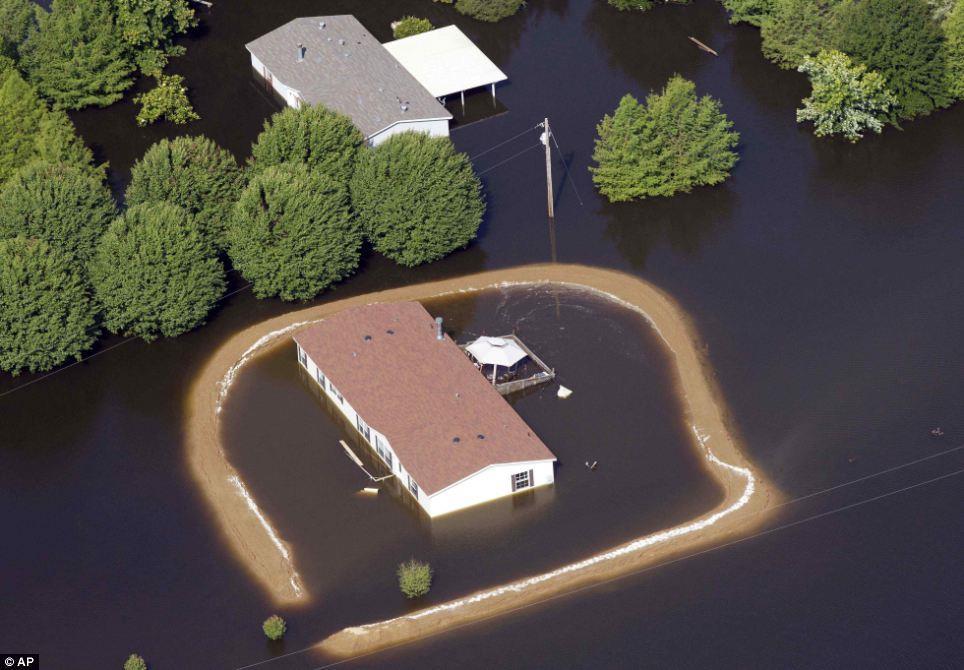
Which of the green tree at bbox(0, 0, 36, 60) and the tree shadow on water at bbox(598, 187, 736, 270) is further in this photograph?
the green tree at bbox(0, 0, 36, 60)

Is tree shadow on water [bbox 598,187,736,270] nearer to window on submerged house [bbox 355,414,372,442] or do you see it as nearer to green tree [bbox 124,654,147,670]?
window on submerged house [bbox 355,414,372,442]

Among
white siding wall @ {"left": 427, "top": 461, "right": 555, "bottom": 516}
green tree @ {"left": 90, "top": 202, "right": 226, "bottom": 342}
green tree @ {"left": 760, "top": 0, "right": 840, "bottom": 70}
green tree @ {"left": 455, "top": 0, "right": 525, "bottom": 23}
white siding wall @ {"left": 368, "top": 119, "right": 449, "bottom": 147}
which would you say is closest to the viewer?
white siding wall @ {"left": 427, "top": 461, "right": 555, "bottom": 516}

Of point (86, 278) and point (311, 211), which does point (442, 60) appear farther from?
point (86, 278)

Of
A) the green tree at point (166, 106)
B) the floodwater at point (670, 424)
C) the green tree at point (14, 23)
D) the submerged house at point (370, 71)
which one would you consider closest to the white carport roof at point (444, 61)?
the submerged house at point (370, 71)

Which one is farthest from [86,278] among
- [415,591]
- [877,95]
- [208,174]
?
[877,95]

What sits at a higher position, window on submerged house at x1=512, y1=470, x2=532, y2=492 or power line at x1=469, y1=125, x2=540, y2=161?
power line at x1=469, y1=125, x2=540, y2=161

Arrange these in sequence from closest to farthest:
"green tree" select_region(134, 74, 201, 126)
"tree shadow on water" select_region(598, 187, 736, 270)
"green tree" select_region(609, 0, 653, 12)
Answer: "tree shadow on water" select_region(598, 187, 736, 270) < "green tree" select_region(134, 74, 201, 126) < "green tree" select_region(609, 0, 653, 12)

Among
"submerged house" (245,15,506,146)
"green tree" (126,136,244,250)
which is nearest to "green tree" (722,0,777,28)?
"submerged house" (245,15,506,146)
